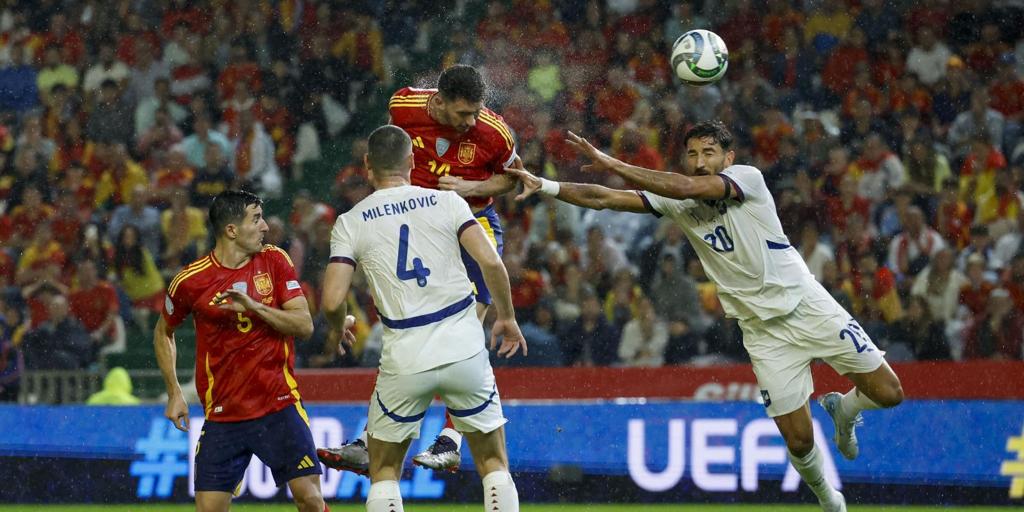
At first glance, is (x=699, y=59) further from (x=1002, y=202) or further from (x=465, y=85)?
(x=1002, y=202)

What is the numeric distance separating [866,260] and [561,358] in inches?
118

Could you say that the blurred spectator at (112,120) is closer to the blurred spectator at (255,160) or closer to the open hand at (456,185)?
the blurred spectator at (255,160)

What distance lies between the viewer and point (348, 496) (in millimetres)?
11625

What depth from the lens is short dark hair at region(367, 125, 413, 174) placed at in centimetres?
704

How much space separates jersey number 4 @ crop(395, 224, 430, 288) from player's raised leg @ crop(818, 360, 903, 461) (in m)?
2.86

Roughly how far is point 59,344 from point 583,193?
8.13 m

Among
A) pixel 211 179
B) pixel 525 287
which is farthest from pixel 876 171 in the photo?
pixel 211 179

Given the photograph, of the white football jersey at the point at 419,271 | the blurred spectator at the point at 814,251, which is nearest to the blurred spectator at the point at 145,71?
the blurred spectator at the point at 814,251

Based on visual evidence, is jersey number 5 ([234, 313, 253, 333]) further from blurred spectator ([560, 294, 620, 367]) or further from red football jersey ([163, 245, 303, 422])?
blurred spectator ([560, 294, 620, 367])

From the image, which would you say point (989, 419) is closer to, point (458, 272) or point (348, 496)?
point (348, 496)

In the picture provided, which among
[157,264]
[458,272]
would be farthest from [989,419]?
[157,264]

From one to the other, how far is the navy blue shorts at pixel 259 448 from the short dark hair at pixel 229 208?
3.28 feet

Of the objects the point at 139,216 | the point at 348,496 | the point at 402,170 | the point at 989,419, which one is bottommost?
the point at 348,496

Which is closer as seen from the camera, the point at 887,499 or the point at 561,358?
the point at 887,499
